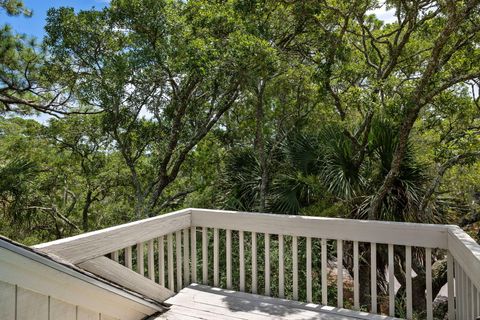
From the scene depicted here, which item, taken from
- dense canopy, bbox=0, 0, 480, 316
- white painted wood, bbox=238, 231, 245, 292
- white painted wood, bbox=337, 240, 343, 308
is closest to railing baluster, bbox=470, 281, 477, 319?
white painted wood, bbox=337, 240, 343, 308

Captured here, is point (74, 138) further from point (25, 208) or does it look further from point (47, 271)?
point (47, 271)

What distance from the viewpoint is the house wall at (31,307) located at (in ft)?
4.83

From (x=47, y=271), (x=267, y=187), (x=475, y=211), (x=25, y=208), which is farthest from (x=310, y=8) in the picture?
(x=25, y=208)

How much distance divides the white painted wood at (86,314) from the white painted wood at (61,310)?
1.1 inches

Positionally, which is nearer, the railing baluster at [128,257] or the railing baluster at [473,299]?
the railing baluster at [473,299]

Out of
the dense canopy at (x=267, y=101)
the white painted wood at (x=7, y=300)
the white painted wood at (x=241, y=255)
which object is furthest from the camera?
the dense canopy at (x=267, y=101)

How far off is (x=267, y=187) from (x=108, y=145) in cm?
468

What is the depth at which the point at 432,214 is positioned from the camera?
14.7 feet

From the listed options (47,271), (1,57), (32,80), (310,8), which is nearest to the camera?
(47,271)

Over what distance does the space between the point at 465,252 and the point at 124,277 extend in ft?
6.93

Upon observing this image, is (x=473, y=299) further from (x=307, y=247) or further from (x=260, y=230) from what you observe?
(x=260, y=230)

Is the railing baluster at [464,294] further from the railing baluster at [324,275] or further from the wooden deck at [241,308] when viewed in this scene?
the railing baluster at [324,275]

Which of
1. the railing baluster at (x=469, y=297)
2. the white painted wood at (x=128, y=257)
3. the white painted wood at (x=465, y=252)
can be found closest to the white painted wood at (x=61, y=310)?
the white painted wood at (x=128, y=257)

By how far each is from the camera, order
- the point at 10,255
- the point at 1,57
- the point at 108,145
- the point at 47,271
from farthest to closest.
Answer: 1. the point at 108,145
2. the point at 1,57
3. the point at 47,271
4. the point at 10,255
